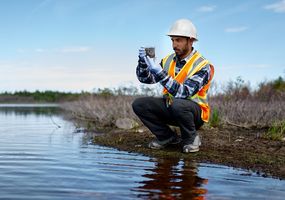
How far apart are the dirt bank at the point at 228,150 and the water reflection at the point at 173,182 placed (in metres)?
0.58

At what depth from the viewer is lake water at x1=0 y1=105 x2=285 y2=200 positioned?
13.1 feet

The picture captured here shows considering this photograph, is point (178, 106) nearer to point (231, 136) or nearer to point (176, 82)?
point (176, 82)

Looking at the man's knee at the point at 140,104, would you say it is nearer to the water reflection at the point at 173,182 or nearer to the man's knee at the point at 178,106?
the man's knee at the point at 178,106

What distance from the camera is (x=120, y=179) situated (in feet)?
15.2

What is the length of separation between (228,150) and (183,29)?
1.83 m

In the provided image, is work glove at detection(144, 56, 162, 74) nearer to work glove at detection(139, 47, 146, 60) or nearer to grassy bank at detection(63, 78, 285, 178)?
work glove at detection(139, 47, 146, 60)

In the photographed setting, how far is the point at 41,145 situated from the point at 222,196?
467 centimetres

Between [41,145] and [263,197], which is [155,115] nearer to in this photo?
[41,145]

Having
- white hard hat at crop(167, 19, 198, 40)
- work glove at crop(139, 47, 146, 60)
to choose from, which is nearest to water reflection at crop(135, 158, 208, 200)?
work glove at crop(139, 47, 146, 60)

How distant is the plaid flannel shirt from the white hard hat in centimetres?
29

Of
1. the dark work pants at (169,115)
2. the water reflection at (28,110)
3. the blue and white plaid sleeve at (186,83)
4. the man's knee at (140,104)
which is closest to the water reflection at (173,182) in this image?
the dark work pants at (169,115)

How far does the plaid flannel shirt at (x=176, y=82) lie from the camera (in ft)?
Result: 20.0

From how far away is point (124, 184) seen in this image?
14.3ft

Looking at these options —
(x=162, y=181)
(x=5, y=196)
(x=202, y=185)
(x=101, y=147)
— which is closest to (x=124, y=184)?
(x=162, y=181)
